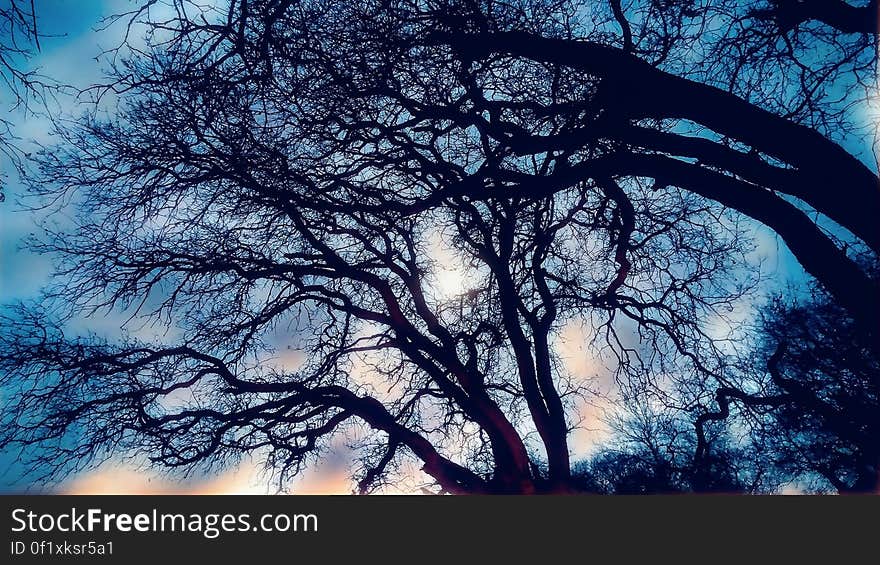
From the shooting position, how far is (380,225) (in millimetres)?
6840

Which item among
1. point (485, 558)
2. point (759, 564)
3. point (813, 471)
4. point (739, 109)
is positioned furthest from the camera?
point (813, 471)

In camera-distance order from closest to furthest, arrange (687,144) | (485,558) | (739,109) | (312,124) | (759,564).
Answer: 1. (759,564)
2. (485,558)
3. (739,109)
4. (687,144)
5. (312,124)

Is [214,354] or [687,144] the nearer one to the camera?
[687,144]

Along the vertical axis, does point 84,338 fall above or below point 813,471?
above

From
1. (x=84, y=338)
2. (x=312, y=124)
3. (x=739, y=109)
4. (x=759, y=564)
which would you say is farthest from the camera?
(x=84, y=338)

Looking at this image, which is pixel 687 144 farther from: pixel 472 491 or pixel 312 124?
pixel 472 491

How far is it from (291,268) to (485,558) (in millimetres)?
4808

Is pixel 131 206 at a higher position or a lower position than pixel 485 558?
higher

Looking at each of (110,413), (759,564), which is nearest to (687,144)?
(759,564)

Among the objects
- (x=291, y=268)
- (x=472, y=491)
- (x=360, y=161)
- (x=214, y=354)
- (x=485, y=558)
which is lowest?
(x=485, y=558)

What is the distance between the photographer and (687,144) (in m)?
4.26

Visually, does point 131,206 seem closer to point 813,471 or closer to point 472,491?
point 472,491

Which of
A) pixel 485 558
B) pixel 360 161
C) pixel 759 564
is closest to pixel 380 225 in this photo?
pixel 360 161

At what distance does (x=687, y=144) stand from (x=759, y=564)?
11.2ft
